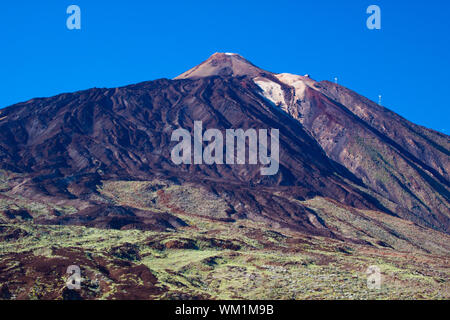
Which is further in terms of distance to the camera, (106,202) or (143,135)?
(143,135)

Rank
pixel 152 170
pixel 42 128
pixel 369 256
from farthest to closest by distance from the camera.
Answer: pixel 42 128 → pixel 152 170 → pixel 369 256

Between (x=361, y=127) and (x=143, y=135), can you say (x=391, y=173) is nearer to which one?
(x=361, y=127)

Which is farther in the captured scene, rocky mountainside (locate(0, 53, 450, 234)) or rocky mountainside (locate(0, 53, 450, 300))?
rocky mountainside (locate(0, 53, 450, 234))

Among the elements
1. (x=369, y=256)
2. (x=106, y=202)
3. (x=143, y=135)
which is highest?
(x=143, y=135)

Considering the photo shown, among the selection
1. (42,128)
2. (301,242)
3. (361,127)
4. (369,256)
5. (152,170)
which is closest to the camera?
(369,256)

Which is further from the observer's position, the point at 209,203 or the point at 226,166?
the point at 226,166

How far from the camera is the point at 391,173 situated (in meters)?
163

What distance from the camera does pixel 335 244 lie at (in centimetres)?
9156

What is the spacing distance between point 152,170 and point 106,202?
29680 mm

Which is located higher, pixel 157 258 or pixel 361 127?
pixel 361 127

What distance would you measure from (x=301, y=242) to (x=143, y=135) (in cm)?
8043

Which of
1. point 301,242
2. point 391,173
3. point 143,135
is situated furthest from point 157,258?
point 391,173

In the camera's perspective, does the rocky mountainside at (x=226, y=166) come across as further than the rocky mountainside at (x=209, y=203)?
Yes

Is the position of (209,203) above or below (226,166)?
below
